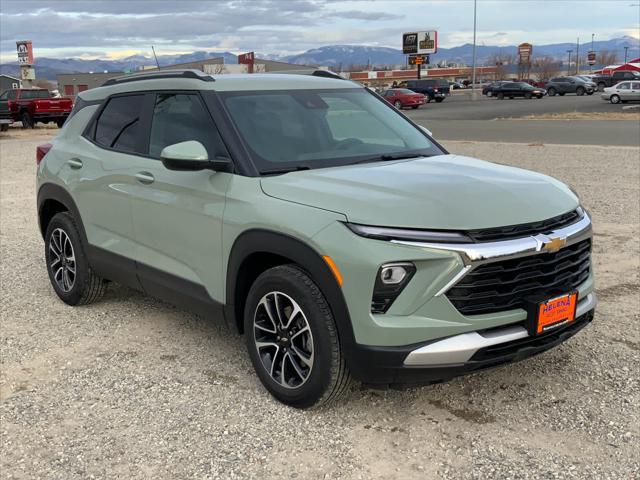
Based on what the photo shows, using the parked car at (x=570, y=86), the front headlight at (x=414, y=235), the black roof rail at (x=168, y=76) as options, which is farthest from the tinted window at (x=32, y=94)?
the parked car at (x=570, y=86)

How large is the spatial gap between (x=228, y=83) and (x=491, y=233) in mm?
2018

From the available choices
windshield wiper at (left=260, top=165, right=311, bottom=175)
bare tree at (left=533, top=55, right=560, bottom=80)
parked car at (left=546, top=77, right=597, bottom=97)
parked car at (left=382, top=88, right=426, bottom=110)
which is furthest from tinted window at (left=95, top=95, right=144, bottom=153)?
bare tree at (left=533, top=55, right=560, bottom=80)

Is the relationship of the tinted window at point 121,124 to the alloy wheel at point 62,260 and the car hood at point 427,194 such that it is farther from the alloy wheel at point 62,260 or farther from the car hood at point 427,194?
the car hood at point 427,194

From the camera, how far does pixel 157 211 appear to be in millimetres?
4191

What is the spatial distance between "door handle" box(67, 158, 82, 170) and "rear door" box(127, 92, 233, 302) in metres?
0.84

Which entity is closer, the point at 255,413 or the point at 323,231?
the point at 323,231

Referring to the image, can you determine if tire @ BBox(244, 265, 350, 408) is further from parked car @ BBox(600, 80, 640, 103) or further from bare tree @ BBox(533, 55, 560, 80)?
bare tree @ BBox(533, 55, 560, 80)

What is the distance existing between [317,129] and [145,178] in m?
1.17

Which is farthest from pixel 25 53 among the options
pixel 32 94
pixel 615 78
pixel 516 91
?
pixel 615 78

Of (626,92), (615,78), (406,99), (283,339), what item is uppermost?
(615,78)

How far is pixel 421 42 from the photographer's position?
75375 millimetres

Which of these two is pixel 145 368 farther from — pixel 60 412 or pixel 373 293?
pixel 373 293

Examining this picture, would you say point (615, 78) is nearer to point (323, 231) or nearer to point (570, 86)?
point (570, 86)

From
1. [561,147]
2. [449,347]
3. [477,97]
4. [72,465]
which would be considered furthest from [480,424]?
[477,97]
